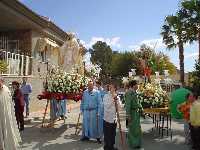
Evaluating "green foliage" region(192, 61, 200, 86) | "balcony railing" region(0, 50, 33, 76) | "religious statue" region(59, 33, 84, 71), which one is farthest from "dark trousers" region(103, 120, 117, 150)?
"balcony railing" region(0, 50, 33, 76)

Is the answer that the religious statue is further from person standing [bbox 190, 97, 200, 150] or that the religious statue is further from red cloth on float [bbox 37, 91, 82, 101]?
person standing [bbox 190, 97, 200, 150]

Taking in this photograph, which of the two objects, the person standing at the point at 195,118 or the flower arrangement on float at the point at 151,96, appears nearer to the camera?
the person standing at the point at 195,118

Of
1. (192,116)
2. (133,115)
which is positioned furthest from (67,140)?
(192,116)

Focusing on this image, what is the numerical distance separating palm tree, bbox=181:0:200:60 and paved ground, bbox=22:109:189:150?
653 centimetres

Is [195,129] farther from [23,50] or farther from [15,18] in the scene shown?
[23,50]

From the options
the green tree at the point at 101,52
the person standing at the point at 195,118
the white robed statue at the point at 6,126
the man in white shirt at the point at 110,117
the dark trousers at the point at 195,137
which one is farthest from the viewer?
the green tree at the point at 101,52

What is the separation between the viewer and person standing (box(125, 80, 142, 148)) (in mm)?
11664

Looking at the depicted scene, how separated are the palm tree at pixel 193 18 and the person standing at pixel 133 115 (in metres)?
10.5

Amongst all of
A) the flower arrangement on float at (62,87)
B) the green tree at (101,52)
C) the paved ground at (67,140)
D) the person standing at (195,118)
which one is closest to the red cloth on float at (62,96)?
the flower arrangement on float at (62,87)

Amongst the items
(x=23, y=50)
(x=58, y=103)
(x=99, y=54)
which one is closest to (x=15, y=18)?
(x=23, y=50)

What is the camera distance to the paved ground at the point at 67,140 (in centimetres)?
1175

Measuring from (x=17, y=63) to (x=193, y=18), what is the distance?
9055 millimetres

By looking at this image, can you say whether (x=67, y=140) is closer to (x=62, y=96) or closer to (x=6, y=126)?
(x=62, y=96)

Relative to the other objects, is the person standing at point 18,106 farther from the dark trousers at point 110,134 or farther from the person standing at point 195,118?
the person standing at point 195,118
